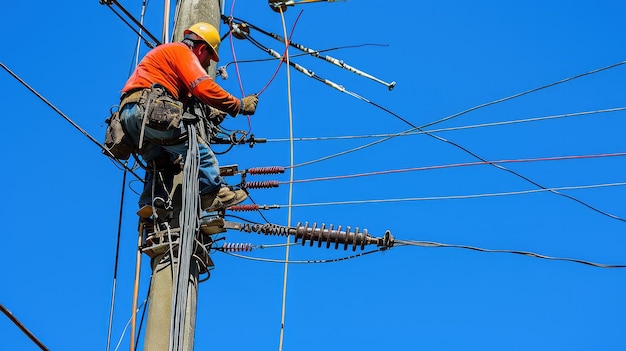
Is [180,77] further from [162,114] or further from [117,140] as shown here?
[117,140]

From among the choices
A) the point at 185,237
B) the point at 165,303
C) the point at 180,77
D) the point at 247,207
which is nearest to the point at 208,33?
the point at 180,77

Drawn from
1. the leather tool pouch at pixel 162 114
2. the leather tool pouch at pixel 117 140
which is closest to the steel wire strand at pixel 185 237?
the leather tool pouch at pixel 162 114

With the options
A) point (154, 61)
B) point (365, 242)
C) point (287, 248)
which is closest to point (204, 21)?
point (154, 61)

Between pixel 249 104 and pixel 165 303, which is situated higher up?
pixel 249 104

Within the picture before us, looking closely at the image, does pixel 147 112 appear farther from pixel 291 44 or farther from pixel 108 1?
pixel 291 44

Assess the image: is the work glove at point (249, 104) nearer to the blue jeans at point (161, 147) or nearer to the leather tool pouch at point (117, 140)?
the blue jeans at point (161, 147)

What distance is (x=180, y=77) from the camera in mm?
6668

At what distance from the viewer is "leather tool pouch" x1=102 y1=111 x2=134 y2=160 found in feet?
21.4

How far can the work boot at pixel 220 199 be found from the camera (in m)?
6.48

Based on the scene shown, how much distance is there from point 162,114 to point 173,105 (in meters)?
0.13

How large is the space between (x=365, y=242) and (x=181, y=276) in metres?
1.08

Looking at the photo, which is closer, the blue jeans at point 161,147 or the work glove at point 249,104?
the blue jeans at point 161,147

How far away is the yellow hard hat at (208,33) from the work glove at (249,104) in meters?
0.38

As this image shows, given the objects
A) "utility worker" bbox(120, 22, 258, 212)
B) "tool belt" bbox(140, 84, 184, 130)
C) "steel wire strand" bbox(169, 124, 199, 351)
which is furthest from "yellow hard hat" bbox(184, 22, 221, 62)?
"steel wire strand" bbox(169, 124, 199, 351)
